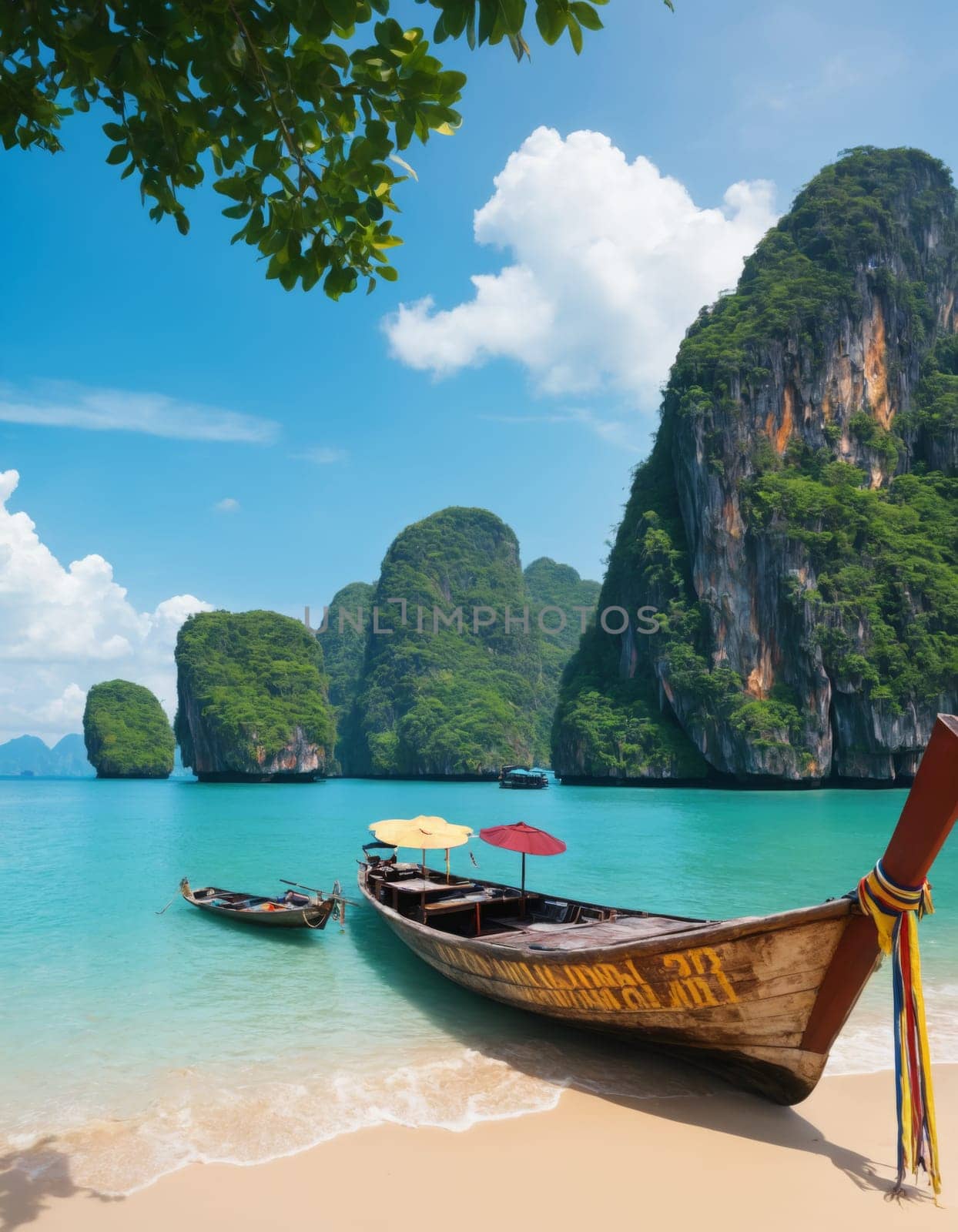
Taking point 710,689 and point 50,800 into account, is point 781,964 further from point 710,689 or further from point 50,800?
point 50,800

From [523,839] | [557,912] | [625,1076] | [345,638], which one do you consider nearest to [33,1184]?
[625,1076]

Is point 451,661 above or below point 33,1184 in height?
above

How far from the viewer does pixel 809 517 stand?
4572 cm

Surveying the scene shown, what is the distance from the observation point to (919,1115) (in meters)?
3.95

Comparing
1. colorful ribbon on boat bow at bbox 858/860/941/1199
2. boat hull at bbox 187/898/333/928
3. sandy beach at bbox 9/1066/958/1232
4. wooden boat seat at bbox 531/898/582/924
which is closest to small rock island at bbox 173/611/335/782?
boat hull at bbox 187/898/333/928

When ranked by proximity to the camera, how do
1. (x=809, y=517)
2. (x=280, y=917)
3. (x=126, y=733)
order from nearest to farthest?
(x=280, y=917) < (x=809, y=517) < (x=126, y=733)

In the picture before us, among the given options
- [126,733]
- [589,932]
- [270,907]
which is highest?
[589,932]

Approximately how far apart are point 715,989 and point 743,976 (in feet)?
0.80

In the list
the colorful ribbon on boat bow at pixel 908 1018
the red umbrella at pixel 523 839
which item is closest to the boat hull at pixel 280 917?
the red umbrella at pixel 523 839

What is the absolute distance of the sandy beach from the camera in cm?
402

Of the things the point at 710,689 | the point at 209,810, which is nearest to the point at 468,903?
the point at 209,810

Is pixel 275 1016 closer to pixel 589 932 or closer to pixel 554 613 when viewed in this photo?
pixel 589 932

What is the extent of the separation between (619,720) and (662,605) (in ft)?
28.0

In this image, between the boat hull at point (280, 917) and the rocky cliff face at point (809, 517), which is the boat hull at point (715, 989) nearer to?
the boat hull at point (280, 917)
